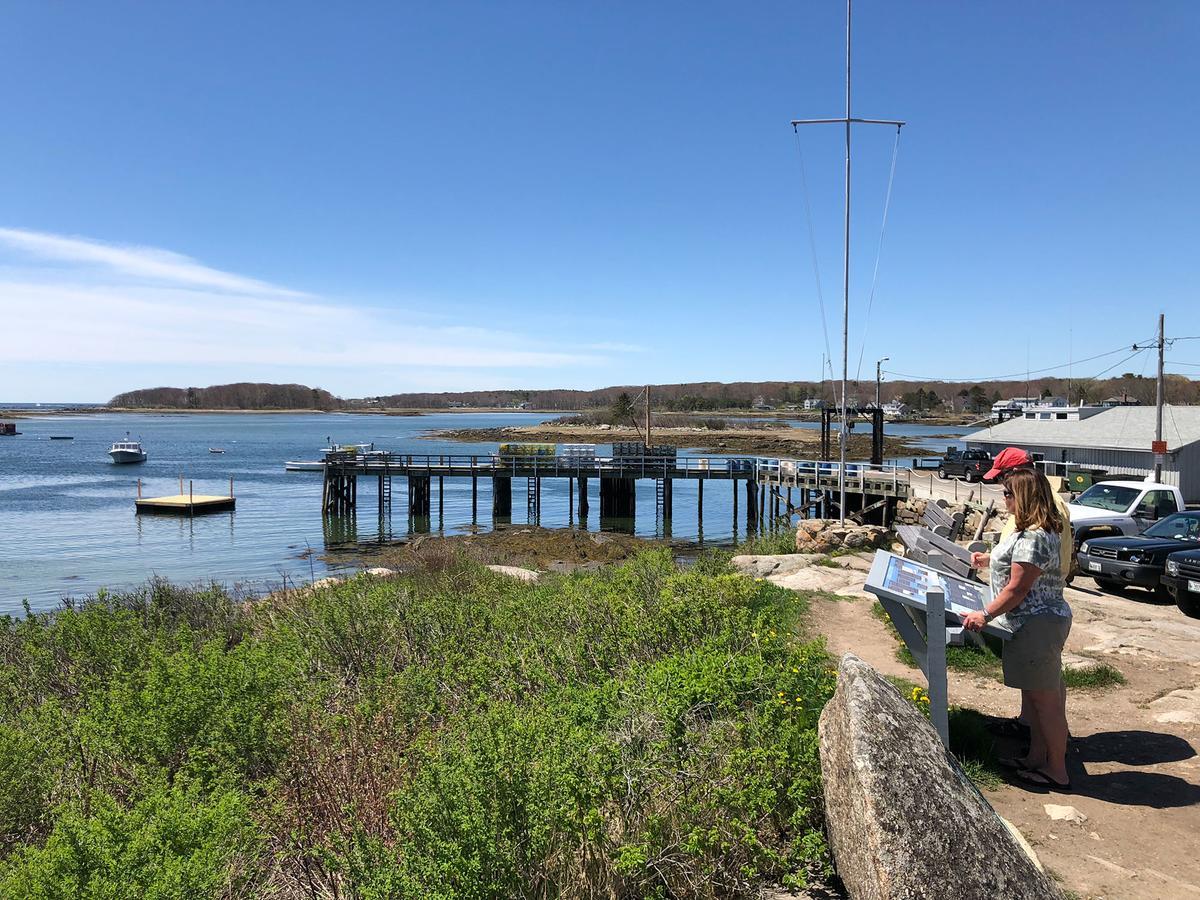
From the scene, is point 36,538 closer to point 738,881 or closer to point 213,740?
point 213,740

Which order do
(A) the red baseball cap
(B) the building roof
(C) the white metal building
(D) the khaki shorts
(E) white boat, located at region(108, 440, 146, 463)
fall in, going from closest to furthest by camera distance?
1. (D) the khaki shorts
2. (A) the red baseball cap
3. (C) the white metal building
4. (B) the building roof
5. (E) white boat, located at region(108, 440, 146, 463)

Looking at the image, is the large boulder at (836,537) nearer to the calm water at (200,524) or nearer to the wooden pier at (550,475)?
the calm water at (200,524)

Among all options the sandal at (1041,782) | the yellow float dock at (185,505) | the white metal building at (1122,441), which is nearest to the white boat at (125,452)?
the yellow float dock at (185,505)

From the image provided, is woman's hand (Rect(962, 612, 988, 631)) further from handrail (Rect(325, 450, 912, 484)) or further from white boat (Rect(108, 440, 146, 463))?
white boat (Rect(108, 440, 146, 463))

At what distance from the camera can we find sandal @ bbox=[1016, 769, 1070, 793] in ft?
17.3

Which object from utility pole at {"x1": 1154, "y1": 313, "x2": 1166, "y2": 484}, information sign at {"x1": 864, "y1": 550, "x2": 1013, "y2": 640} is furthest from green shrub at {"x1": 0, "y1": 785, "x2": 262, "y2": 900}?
utility pole at {"x1": 1154, "y1": 313, "x2": 1166, "y2": 484}

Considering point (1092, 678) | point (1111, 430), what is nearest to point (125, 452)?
point (1111, 430)

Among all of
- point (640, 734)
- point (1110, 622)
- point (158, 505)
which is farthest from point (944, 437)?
point (640, 734)

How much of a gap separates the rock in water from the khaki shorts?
1.79 metres

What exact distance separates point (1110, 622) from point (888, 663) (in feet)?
13.0

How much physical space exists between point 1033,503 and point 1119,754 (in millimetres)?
2462

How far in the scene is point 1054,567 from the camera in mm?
4926

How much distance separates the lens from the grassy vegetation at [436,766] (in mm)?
3512

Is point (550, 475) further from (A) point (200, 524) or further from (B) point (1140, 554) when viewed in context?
(B) point (1140, 554)
